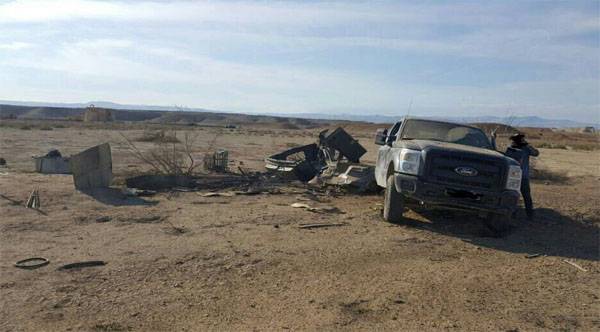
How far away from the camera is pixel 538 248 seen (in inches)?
330

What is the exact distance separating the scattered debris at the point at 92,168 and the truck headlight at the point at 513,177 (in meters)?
8.16

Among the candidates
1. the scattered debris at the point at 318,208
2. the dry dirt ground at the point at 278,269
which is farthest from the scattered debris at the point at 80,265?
the scattered debris at the point at 318,208

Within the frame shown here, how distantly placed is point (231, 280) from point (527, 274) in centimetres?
374

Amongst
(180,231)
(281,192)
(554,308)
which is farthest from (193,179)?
(554,308)

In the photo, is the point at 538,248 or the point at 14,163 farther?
the point at 14,163

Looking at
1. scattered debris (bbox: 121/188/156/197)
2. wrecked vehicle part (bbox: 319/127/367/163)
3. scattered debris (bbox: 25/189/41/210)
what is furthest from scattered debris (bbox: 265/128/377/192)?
scattered debris (bbox: 25/189/41/210)

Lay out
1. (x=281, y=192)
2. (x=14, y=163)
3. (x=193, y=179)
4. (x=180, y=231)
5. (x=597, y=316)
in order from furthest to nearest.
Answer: (x=14, y=163), (x=193, y=179), (x=281, y=192), (x=180, y=231), (x=597, y=316)

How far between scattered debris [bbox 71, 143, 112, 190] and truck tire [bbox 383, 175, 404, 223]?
6228 millimetres

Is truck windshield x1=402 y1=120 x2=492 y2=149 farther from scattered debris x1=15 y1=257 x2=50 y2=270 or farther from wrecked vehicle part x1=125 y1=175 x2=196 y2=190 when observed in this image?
scattered debris x1=15 y1=257 x2=50 y2=270

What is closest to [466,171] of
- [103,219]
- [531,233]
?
[531,233]

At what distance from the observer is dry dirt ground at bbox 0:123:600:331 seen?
504 cm

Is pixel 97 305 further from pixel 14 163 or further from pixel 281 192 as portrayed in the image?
pixel 14 163

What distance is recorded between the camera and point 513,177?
8.70 m

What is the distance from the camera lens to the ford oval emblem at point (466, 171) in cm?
861
